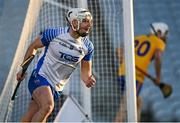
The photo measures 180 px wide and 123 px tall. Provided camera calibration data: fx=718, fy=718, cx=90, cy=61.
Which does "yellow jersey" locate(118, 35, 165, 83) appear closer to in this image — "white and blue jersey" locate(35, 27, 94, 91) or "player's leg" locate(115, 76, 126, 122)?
"player's leg" locate(115, 76, 126, 122)

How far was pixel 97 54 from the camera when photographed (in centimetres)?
745

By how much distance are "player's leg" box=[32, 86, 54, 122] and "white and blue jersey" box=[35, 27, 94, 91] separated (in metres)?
0.13

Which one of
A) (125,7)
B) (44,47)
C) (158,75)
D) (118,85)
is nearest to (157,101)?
(158,75)

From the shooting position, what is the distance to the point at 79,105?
7238 millimetres

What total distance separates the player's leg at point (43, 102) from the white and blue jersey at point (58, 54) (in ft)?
0.43

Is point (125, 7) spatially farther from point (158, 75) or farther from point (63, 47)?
point (158, 75)

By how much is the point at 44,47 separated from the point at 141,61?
2.68 metres

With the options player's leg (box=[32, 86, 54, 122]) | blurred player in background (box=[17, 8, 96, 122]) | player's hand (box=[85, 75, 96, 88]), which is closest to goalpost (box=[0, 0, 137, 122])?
blurred player in background (box=[17, 8, 96, 122])

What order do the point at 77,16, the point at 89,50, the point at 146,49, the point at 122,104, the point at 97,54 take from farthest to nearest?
1. the point at 146,49
2. the point at 97,54
3. the point at 122,104
4. the point at 89,50
5. the point at 77,16

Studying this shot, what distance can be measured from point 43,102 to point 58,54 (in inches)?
17.5

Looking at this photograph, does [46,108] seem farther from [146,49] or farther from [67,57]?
[146,49]

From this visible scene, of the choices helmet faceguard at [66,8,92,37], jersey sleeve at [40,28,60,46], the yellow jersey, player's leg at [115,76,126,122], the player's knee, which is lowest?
player's leg at [115,76,126,122]

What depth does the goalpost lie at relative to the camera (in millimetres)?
6547

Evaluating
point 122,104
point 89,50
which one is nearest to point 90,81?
point 89,50
